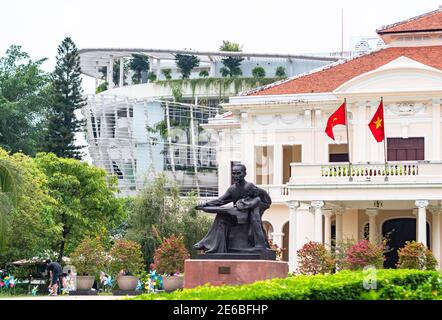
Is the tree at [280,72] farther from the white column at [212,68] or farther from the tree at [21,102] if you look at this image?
the tree at [21,102]

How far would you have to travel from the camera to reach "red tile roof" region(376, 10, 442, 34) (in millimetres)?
50219

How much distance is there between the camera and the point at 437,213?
45094 mm

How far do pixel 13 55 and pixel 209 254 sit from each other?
63.7m

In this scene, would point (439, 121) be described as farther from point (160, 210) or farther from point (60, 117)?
point (60, 117)

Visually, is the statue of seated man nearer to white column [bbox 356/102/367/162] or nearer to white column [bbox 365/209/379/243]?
white column [bbox 365/209/379/243]

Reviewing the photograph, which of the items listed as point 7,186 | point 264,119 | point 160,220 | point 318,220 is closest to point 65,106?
point 160,220

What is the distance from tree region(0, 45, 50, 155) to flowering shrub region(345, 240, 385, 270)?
1495 inches

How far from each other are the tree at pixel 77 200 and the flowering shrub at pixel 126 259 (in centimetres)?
1076

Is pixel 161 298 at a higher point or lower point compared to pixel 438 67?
lower

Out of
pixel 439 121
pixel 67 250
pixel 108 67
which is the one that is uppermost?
pixel 108 67

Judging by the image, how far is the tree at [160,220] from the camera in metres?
50.3

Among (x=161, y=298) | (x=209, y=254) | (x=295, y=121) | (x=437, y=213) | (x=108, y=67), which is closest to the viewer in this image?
(x=161, y=298)

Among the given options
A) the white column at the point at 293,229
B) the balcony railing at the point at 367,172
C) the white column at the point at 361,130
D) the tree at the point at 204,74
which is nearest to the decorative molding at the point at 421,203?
the balcony railing at the point at 367,172

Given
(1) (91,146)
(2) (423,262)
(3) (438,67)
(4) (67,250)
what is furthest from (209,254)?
(1) (91,146)
